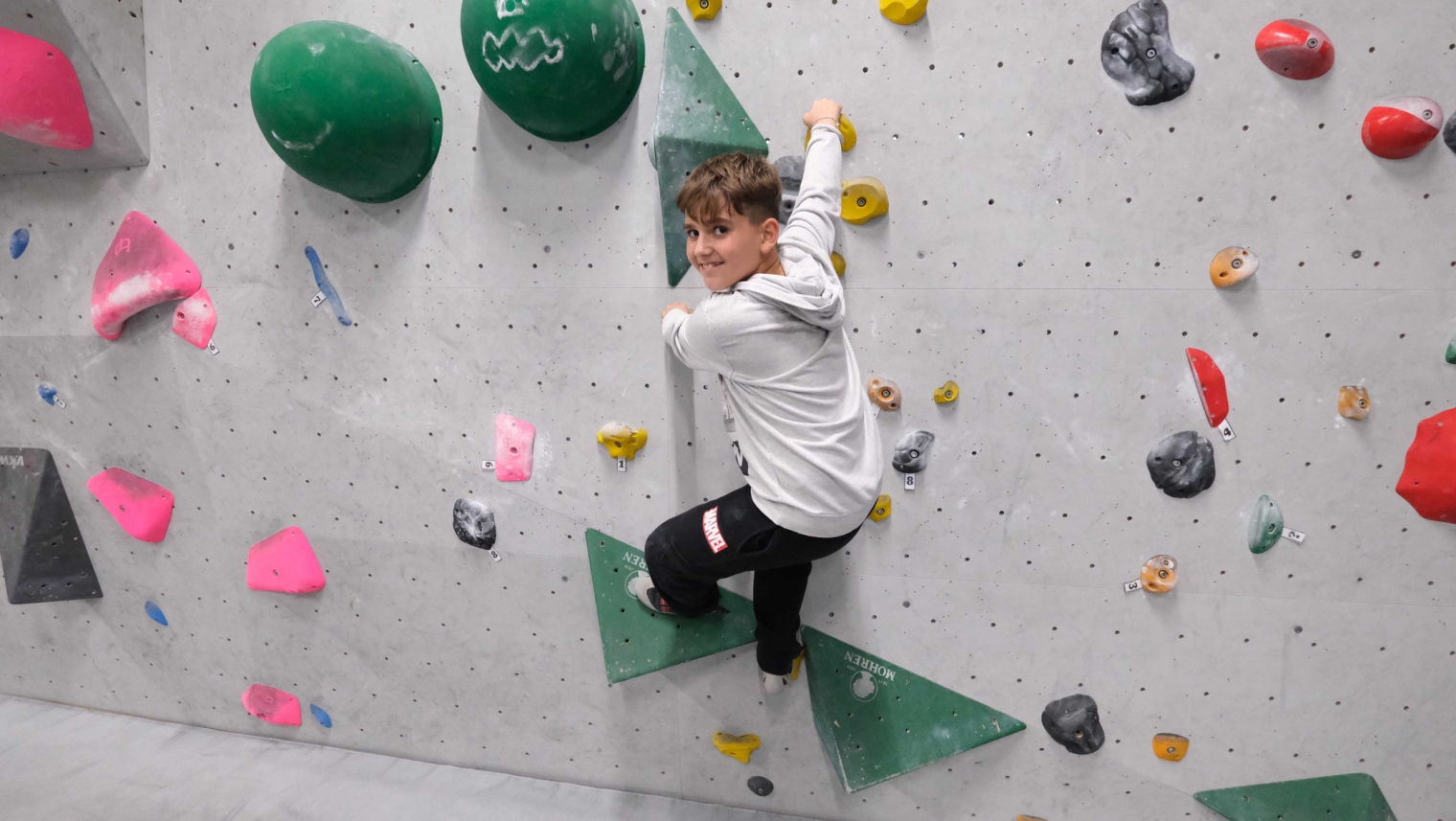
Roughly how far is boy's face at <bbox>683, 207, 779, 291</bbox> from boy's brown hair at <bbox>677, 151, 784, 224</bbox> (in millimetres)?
11

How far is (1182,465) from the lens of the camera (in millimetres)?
1333

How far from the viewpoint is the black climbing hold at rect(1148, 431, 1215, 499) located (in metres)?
1.32

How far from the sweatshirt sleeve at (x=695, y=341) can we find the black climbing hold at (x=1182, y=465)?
93 centimetres

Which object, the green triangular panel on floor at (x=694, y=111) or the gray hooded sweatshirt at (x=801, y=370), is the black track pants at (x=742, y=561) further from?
the green triangular panel on floor at (x=694, y=111)

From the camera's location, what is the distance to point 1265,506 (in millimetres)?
1335

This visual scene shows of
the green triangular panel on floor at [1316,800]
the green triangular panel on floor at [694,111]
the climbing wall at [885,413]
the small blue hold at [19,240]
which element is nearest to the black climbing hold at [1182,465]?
the climbing wall at [885,413]

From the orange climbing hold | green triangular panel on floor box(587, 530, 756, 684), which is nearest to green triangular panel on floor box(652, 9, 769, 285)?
green triangular panel on floor box(587, 530, 756, 684)

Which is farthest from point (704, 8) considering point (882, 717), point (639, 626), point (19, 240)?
point (19, 240)

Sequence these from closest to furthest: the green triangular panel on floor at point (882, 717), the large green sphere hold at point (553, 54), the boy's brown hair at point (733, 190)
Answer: the boy's brown hair at point (733, 190)
the large green sphere hold at point (553, 54)
the green triangular panel on floor at point (882, 717)

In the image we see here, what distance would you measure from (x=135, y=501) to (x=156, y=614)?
352 millimetres

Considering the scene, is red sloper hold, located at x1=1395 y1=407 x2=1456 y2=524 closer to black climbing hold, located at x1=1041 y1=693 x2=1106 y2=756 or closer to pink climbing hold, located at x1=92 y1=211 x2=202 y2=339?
black climbing hold, located at x1=1041 y1=693 x2=1106 y2=756

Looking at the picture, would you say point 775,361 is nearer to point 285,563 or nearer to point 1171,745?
point 1171,745

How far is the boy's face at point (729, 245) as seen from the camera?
3.48ft

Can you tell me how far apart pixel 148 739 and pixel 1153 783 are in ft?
9.05
